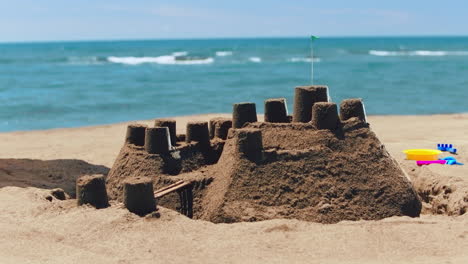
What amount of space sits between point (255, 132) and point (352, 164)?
1.08 m

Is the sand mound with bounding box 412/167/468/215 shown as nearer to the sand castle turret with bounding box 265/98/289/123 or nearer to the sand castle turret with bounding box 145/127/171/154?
the sand castle turret with bounding box 265/98/289/123

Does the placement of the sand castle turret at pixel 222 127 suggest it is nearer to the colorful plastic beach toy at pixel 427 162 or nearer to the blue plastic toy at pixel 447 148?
the colorful plastic beach toy at pixel 427 162

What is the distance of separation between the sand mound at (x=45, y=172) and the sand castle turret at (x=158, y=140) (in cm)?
167

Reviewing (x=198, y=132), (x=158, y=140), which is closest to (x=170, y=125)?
(x=198, y=132)

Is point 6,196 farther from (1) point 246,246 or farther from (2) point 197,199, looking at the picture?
(1) point 246,246

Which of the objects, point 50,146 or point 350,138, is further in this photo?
point 50,146

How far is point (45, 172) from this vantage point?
9398 mm

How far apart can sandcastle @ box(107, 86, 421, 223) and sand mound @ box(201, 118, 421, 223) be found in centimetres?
1

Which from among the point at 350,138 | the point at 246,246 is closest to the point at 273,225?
the point at 246,246

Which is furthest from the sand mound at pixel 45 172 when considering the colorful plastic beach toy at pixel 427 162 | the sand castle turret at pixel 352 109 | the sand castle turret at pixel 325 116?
the colorful plastic beach toy at pixel 427 162

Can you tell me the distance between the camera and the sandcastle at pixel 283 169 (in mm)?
6316

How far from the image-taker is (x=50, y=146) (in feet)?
41.2

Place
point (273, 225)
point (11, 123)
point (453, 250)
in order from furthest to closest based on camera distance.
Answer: point (11, 123) < point (273, 225) < point (453, 250)

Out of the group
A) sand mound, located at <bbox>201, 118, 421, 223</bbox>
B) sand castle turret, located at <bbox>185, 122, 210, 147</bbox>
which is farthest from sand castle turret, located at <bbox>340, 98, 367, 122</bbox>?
sand castle turret, located at <bbox>185, 122, 210, 147</bbox>
